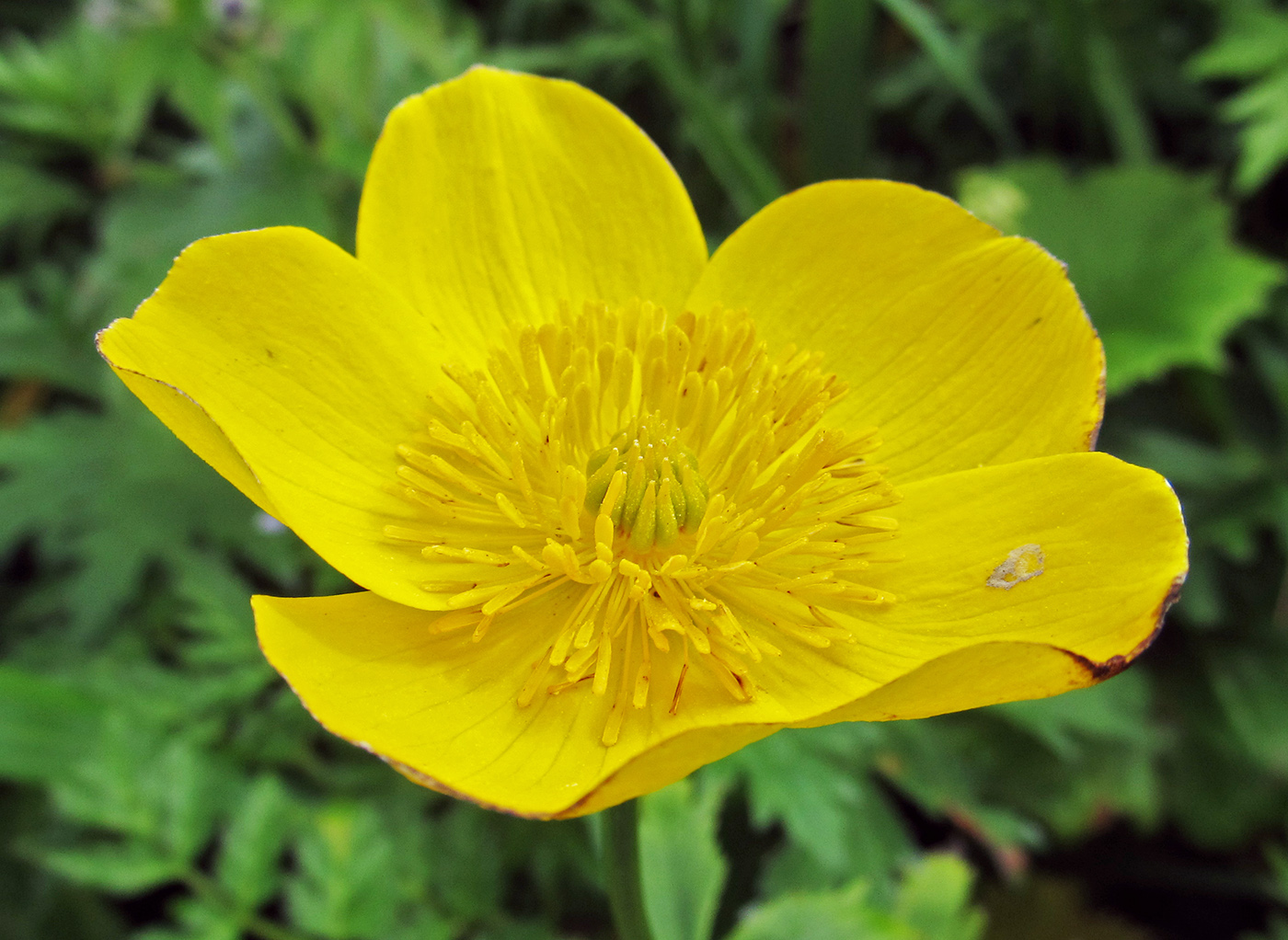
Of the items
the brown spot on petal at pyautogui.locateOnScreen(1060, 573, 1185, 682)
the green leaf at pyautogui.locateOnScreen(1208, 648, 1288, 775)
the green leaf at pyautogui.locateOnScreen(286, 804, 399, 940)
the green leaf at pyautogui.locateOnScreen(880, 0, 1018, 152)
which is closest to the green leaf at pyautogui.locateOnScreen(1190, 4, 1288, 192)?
the green leaf at pyautogui.locateOnScreen(880, 0, 1018, 152)

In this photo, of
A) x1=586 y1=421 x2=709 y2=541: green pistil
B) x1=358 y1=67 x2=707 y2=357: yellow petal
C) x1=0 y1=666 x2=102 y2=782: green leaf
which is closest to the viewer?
x1=586 y1=421 x2=709 y2=541: green pistil

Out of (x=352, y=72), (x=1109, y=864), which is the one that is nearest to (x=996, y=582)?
(x=1109, y=864)

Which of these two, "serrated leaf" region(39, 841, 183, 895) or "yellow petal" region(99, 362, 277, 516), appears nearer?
"yellow petal" region(99, 362, 277, 516)

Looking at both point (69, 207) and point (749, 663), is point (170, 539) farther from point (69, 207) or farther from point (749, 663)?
point (749, 663)

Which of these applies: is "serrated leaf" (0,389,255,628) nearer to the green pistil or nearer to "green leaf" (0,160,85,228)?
"green leaf" (0,160,85,228)

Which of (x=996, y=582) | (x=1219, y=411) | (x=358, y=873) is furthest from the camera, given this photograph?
(x=1219, y=411)

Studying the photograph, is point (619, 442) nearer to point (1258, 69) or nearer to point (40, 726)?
point (40, 726)

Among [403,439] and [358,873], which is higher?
[403,439]
